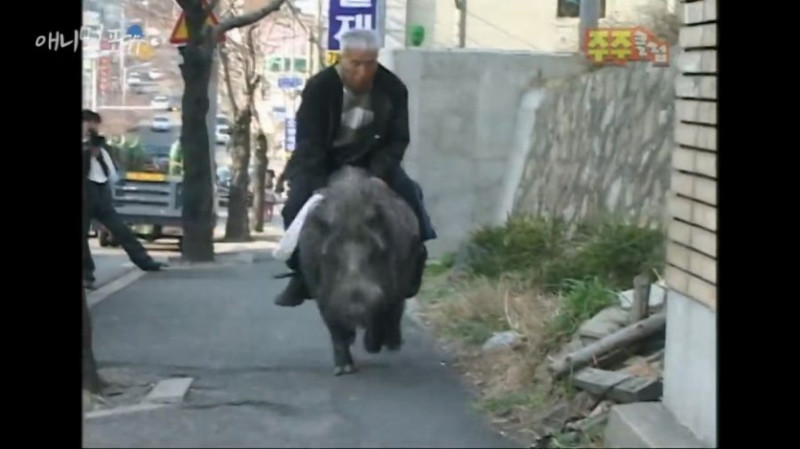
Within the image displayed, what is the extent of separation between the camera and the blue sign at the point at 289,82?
15.6ft

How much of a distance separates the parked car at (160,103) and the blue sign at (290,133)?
481 mm

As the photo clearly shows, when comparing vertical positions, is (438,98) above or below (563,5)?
below

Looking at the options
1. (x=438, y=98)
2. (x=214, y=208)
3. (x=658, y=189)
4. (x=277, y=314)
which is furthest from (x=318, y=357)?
(x=658, y=189)

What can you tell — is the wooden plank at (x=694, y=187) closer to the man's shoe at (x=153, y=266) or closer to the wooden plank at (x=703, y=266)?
the wooden plank at (x=703, y=266)

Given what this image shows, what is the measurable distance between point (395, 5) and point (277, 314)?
1268 mm

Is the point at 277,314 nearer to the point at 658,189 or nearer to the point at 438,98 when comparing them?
the point at 438,98

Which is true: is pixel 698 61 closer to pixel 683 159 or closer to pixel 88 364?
pixel 683 159

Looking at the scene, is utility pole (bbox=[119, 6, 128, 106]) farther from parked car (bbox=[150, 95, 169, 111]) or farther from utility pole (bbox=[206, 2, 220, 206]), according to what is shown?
utility pole (bbox=[206, 2, 220, 206])

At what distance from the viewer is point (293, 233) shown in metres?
5.22

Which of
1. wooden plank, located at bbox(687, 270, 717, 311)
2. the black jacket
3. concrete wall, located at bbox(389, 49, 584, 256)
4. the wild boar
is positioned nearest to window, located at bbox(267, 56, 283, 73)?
the black jacket

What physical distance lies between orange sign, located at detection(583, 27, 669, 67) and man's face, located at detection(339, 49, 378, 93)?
0.80m

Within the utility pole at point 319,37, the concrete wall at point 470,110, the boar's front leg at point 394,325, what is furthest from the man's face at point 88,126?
the boar's front leg at point 394,325

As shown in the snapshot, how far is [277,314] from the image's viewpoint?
5.09m

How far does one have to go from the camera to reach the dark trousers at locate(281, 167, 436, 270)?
16.6 ft
